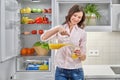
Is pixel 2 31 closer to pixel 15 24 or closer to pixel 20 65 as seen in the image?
pixel 15 24

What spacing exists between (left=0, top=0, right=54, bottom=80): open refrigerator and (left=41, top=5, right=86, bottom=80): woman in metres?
1.02

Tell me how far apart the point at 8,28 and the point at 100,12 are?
1.20 m

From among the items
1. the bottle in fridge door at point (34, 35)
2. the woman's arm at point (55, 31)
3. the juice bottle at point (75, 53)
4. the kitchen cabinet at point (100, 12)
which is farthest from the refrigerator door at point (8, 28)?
the juice bottle at point (75, 53)

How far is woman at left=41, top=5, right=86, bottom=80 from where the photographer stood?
195 centimetres

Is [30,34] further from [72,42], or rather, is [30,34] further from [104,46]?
[72,42]

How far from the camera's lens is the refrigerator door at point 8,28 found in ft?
8.05

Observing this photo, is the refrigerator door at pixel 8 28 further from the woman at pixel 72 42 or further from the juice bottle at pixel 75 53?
the juice bottle at pixel 75 53

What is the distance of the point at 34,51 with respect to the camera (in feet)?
11.2

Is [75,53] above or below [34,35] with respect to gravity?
below

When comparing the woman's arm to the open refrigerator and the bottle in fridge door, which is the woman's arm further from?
the bottle in fridge door

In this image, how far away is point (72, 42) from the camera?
1.98m

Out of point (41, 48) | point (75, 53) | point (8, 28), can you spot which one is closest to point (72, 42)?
point (75, 53)

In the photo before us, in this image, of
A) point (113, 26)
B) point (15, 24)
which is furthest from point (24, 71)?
point (113, 26)

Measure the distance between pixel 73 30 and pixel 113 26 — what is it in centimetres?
111
